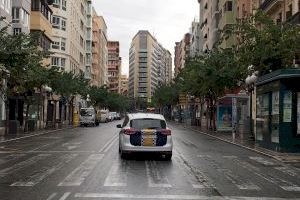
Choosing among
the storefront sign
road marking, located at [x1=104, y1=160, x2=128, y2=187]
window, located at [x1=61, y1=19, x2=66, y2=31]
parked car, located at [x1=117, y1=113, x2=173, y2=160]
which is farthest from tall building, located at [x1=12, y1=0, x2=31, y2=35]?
road marking, located at [x1=104, y1=160, x2=128, y2=187]

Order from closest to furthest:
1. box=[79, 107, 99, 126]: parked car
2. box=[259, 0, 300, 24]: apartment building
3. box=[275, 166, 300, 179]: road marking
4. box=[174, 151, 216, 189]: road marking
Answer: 1. box=[174, 151, 216, 189]: road marking
2. box=[275, 166, 300, 179]: road marking
3. box=[259, 0, 300, 24]: apartment building
4. box=[79, 107, 99, 126]: parked car

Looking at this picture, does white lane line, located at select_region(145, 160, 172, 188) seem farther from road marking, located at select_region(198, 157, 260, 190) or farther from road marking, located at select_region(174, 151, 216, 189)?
road marking, located at select_region(198, 157, 260, 190)

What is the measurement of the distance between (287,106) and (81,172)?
1195 cm

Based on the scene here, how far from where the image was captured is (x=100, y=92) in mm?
109625

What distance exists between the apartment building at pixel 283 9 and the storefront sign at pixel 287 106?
14810 millimetres

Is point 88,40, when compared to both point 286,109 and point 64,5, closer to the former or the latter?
point 64,5

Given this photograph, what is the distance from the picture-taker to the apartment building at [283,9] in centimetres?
4022

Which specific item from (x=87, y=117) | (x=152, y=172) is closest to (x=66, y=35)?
(x=87, y=117)

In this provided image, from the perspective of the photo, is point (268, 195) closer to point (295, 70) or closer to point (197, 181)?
point (197, 181)

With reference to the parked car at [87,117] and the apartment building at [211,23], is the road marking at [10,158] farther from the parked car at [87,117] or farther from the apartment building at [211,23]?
the apartment building at [211,23]

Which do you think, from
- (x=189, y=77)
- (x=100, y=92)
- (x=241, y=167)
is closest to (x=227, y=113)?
(x=189, y=77)

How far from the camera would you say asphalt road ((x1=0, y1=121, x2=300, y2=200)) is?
1188 cm

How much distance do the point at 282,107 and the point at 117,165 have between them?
9.60 m

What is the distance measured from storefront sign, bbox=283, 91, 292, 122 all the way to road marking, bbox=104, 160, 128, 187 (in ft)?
29.4
